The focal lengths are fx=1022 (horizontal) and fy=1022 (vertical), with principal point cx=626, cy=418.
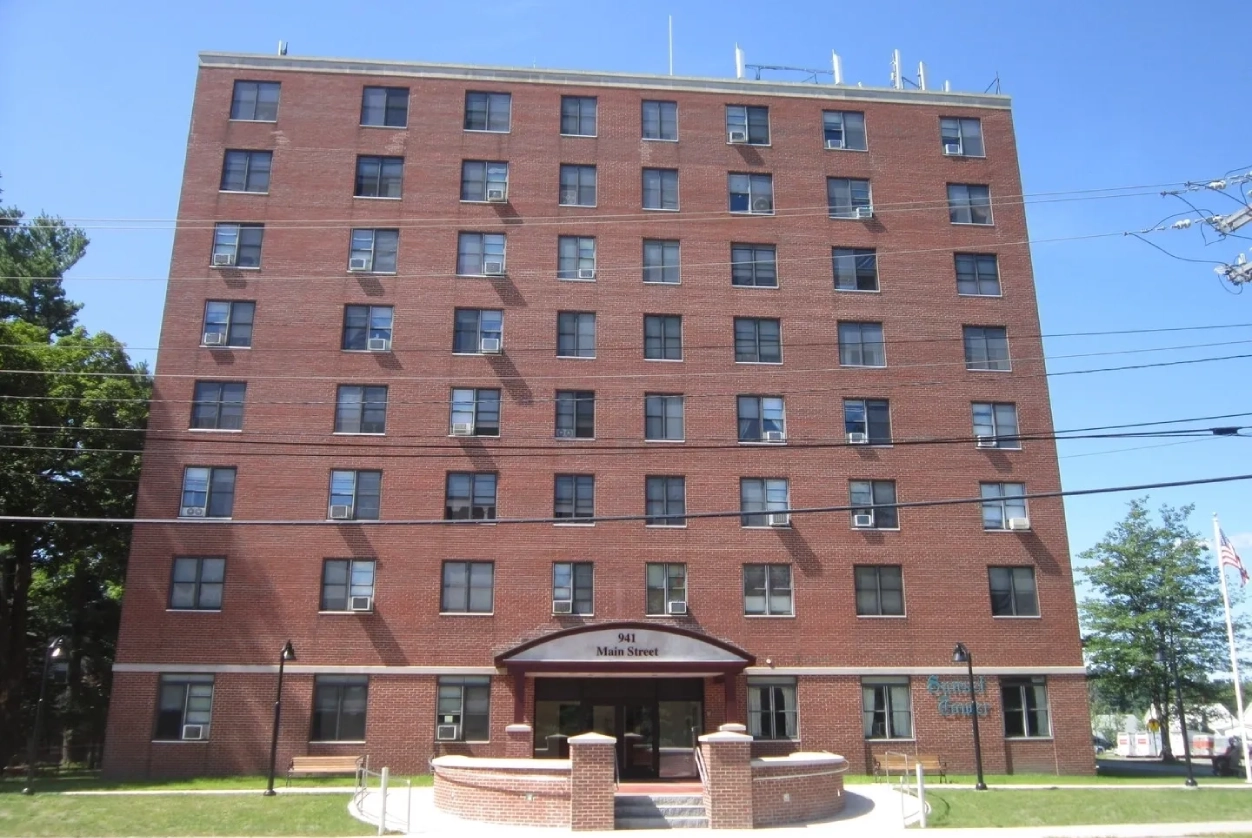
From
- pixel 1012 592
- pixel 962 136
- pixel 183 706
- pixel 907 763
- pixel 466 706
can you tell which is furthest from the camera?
pixel 962 136

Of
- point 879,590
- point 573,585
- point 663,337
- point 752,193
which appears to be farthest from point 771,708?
point 752,193

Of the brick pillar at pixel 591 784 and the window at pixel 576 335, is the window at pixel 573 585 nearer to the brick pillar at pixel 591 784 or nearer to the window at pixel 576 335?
the window at pixel 576 335

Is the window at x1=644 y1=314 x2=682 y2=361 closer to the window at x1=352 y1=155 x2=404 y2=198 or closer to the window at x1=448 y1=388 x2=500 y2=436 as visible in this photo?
the window at x1=448 y1=388 x2=500 y2=436

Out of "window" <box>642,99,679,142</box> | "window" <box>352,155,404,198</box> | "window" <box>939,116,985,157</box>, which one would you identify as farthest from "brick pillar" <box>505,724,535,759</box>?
"window" <box>939,116,985,157</box>

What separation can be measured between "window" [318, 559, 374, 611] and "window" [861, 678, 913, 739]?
52.2 ft

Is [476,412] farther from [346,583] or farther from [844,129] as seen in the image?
[844,129]

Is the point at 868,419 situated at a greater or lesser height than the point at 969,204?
lesser

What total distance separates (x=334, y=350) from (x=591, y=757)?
736 inches

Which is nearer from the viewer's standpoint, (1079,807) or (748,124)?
(1079,807)

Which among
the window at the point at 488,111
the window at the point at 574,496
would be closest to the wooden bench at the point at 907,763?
the window at the point at 574,496

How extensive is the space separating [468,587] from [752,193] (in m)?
17.3

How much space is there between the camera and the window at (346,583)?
1254 inches

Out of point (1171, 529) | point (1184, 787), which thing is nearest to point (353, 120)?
point (1184, 787)

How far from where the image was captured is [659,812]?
69.6 feet
